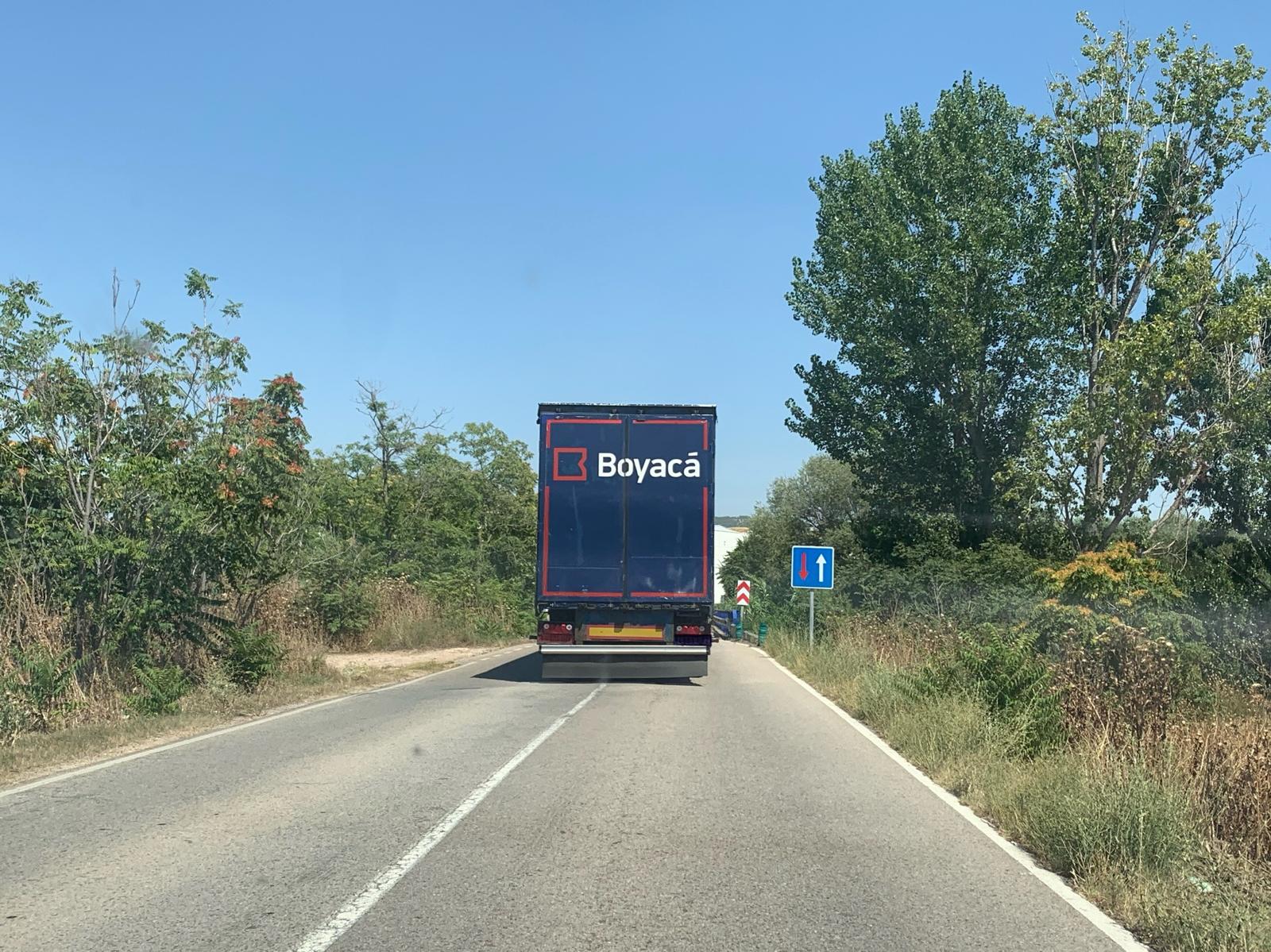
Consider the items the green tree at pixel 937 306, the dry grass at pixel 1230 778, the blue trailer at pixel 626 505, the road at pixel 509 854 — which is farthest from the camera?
the green tree at pixel 937 306

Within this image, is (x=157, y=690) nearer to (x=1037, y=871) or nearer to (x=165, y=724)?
(x=165, y=724)

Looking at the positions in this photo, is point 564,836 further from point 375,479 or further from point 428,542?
point 375,479

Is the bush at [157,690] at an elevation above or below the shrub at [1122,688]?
below

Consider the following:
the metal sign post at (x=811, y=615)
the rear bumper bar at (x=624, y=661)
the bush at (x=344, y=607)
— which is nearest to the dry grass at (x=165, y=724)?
the rear bumper bar at (x=624, y=661)

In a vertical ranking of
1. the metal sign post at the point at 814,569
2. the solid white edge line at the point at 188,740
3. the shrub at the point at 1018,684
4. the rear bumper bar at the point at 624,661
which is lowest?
the solid white edge line at the point at 188,740

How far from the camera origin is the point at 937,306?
106 ft

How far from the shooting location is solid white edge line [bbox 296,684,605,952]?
489 cm

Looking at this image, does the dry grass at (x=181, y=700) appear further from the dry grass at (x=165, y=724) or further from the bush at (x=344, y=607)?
the bush at (x=344, y=607)

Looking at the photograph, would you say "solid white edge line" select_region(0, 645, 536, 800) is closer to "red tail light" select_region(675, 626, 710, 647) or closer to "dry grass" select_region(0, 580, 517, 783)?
"dry grass" select_region(0, 580, 517, 783)

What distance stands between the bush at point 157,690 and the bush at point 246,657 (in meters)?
1.45

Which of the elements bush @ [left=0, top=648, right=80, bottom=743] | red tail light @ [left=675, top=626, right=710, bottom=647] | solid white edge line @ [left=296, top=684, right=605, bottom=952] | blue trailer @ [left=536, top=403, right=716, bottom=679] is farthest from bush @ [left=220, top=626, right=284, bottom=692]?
solid white edge line @ [left=296, top=684, right=605, bottom=952]

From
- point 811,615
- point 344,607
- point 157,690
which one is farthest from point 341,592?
point 157,690

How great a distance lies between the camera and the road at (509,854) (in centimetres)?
505

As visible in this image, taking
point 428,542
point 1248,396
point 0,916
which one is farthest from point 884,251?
point 0,916
